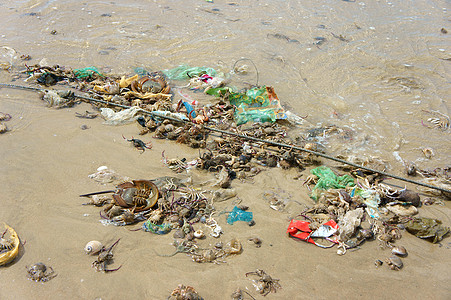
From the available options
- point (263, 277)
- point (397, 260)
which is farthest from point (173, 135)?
point (397, 260)

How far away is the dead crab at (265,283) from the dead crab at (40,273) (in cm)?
210

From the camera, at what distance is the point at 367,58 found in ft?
27.2

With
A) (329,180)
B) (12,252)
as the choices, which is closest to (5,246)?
(12,252)

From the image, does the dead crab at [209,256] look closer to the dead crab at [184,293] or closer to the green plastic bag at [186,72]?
the dead crab at [184,293]

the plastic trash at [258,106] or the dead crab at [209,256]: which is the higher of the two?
the plastic trash at [258,106]

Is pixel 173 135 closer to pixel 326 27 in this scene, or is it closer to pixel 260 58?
pixel 260 58

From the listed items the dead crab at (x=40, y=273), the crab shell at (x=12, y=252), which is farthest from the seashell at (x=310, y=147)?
the crab shell at (x=12, y=252)

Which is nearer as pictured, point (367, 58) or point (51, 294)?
point (51, 294)

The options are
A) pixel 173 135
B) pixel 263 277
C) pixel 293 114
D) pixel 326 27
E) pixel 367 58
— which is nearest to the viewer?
pixel 263 277

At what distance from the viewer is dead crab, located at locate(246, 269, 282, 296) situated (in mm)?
3215

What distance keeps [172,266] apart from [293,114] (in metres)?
3.83

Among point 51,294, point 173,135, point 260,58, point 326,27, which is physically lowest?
point 51,294

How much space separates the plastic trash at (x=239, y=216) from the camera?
3969 millimetres

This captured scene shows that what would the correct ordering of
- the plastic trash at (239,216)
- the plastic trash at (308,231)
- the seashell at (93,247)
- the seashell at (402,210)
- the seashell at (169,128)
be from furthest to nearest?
1. the seashell at (169,128)
2. the seashell at (402,210)
3. the plastic trash at (239,216)
4. the plastic trash at (308,231)
5. the seashell at (93,247)
